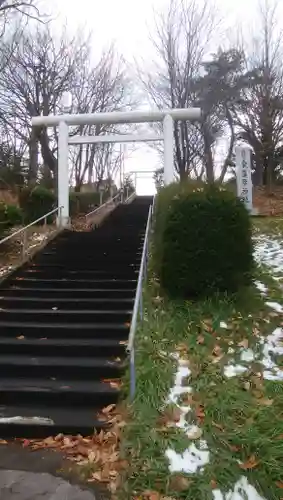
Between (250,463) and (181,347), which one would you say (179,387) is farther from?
(250,463)

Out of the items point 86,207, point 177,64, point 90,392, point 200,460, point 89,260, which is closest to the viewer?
point 200,460

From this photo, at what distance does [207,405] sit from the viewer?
158 inches

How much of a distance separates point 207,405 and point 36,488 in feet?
5.52

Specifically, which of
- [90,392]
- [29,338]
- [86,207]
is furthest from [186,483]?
[86,207]

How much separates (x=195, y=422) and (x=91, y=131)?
18.8 m

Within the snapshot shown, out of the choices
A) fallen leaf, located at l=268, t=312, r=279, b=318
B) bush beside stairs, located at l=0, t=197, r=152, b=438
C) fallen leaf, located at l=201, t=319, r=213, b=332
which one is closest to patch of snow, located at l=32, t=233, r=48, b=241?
bush beside stairs, located at l=0, t=197, r=152, b=438

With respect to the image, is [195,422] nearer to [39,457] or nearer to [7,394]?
[39,457]

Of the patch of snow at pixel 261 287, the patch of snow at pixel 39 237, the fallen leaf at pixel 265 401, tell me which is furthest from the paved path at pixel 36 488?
the patch of snow at pixel 39 237

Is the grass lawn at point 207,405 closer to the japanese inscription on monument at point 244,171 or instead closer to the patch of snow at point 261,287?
the patch of snow at point 261,287

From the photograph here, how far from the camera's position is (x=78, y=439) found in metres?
3.87

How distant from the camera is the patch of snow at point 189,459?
11.0ft

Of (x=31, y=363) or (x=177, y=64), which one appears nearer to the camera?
(x=31, y=363)

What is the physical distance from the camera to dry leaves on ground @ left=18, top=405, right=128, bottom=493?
133 inches

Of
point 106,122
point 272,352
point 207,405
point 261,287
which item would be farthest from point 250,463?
point 106,122
